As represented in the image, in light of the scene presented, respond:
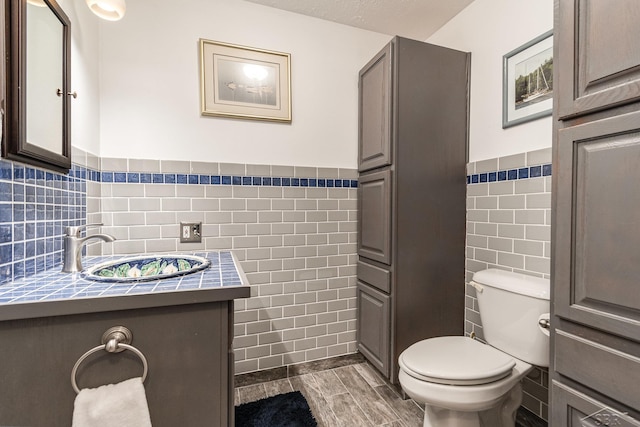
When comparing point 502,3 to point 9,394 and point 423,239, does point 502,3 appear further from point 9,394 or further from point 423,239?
point 9,394

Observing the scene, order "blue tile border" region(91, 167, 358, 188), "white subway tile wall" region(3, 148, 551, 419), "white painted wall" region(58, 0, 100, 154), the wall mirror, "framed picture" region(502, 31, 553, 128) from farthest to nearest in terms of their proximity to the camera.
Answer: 1. "blue tile border" region(91, 167, 358, 188)
2. "white subway tile wall" region(3, 148, 551, 419)
3. "framed picture" region(502, 31, 553, 128)
4. "white painted wall" region(58, 0, 100, 154)
5. the wall mirror

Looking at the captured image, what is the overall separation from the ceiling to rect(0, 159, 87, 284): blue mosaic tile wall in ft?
5.09

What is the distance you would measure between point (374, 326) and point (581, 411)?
113 centimetres

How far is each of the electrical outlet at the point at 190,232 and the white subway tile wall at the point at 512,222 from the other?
1633 millimetres

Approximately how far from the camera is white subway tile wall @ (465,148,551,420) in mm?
1479

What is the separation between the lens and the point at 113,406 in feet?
2.56

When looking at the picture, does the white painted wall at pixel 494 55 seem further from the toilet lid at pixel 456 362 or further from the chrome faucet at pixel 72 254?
the chrome faucet at pixel 72 254

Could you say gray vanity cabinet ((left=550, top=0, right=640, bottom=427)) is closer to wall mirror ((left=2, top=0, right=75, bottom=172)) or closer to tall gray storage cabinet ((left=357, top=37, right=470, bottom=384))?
tall gray storage cabinet ((left=357, top=37, right=470, bottom=384))

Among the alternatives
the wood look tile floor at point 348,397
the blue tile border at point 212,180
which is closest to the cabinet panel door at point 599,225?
the wood look tile floor at point 348,397

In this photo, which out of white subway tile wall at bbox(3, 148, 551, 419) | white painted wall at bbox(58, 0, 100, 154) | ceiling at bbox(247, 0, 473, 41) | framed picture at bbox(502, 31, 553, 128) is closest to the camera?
white painted wall at bbox(58, 0, 100, 154)

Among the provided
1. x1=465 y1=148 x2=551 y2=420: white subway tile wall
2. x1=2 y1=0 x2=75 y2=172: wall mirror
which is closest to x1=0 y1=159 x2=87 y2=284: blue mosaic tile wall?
x1=2 y1=0 x2=75 y2=172: wall mirror

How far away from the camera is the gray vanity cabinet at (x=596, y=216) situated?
31.0 inches

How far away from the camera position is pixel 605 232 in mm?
837

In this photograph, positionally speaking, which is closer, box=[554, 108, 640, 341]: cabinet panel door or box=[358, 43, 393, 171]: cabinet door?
box=[554, 108, 640, 341]: cabinet panel door
